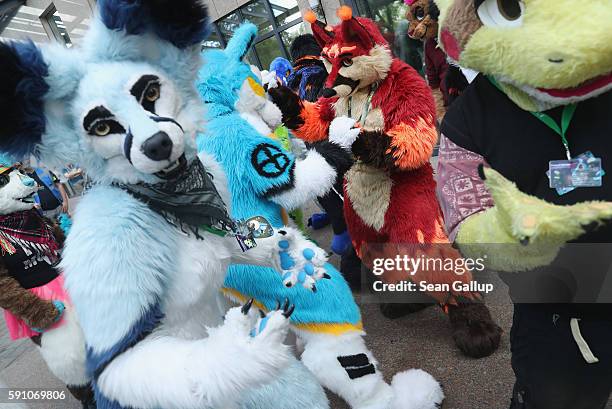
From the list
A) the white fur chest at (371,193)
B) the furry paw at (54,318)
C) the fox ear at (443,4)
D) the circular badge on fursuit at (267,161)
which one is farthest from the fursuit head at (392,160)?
the furry paw at (54,318)

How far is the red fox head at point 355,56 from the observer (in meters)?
2.07

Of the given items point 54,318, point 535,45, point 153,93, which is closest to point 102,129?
point 153,93

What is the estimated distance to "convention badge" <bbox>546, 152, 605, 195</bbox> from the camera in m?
1.01

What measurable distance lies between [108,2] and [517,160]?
1.16m

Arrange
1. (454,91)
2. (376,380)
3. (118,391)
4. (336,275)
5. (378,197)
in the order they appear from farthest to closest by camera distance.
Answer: (454,91) < (378,197) < (336,275) < (376,380) < (118,391)

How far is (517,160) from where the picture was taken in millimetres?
1076

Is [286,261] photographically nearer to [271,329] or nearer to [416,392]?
[271,329]

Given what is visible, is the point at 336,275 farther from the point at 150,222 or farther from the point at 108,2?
the point at 108,2

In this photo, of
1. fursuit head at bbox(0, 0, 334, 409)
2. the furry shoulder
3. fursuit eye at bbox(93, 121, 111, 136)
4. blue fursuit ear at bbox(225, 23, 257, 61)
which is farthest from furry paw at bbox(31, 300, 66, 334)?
the furry shoulder

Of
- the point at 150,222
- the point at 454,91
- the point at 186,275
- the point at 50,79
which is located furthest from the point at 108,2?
the point at 454,91

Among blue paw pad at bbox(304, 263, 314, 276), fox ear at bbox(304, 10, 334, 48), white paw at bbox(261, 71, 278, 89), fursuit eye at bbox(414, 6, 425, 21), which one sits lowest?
blue paw pad at bbox(304, 263, 314, 276)

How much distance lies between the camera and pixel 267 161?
A: 184cm

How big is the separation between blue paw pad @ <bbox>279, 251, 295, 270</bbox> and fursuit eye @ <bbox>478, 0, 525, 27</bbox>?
102 centimetres

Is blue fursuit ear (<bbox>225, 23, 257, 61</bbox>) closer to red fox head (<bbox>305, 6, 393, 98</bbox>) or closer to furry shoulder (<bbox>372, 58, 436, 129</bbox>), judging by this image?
red fox head (<bbox>305, 6, 393, 98</bbox>)
